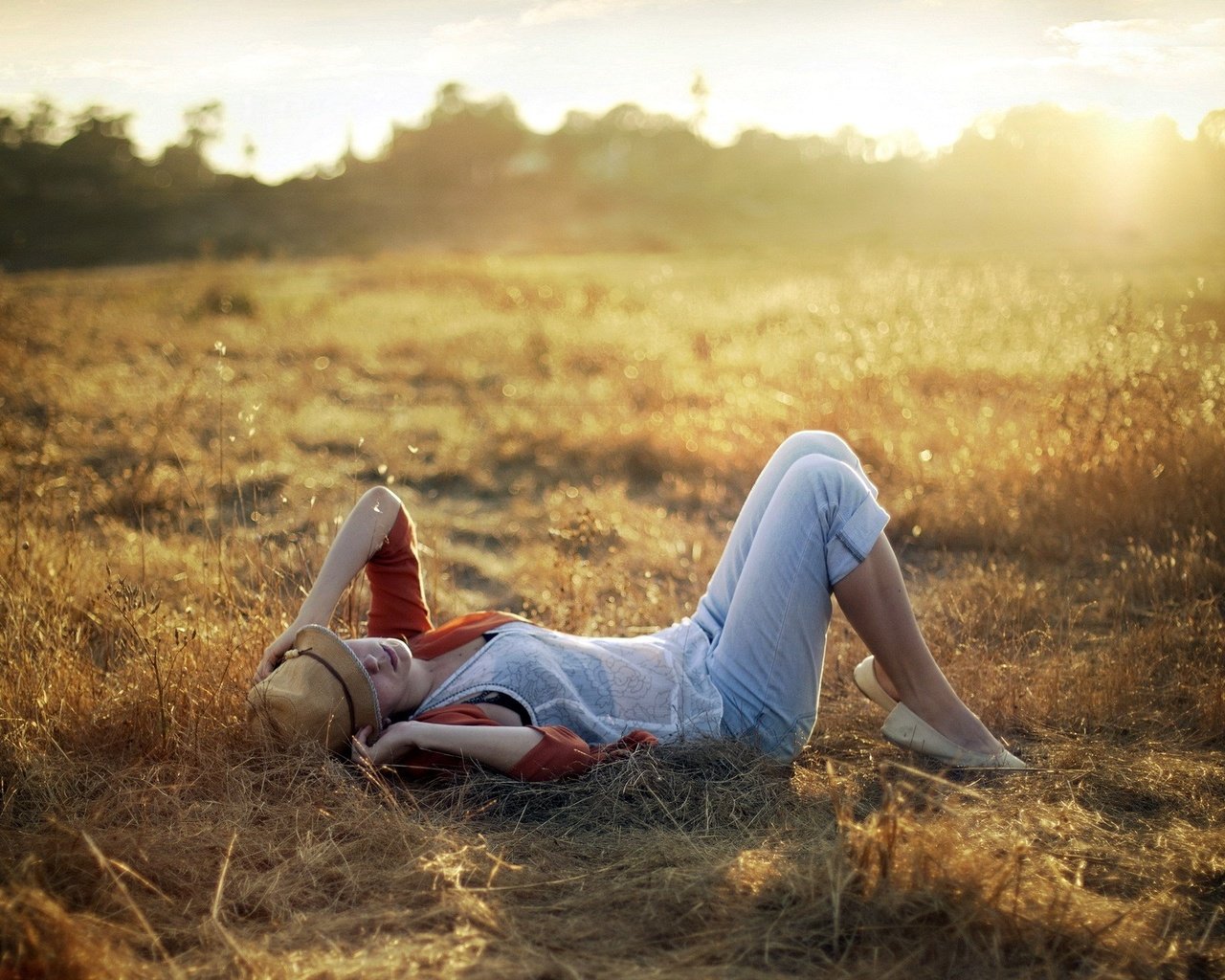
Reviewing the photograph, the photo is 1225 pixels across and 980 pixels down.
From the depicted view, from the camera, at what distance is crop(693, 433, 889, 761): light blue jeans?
8.66 feet

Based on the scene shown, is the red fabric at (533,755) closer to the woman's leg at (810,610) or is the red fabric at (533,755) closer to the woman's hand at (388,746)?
the woman's hand at (388,746)

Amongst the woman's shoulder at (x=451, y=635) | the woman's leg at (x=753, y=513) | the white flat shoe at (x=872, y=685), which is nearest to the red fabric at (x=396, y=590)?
the woman's shoulder at (x=451, y=635)

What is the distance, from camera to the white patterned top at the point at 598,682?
2.69 m

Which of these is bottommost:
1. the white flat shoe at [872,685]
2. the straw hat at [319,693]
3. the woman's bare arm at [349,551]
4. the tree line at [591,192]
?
the white flat shoe at [872,685]

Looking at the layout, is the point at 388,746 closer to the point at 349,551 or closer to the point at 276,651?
the point at 276,651

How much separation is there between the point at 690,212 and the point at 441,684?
57246mm

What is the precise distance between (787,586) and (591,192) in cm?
6217

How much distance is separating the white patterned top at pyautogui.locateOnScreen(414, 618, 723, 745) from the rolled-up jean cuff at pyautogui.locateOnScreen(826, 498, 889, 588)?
0.52 meters

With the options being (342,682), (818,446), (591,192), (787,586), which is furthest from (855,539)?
(591,192)

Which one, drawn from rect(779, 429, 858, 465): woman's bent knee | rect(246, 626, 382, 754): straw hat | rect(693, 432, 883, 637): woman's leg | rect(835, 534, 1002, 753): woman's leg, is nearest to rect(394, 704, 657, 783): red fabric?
rect(246, 626, 382, 754): straw hat

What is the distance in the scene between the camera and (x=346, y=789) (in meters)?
2.58

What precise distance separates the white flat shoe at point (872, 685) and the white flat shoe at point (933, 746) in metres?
0.14

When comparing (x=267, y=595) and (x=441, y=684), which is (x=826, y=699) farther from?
(x=267, y=595)

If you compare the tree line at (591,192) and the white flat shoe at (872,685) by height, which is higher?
the tree line at (591,192)
